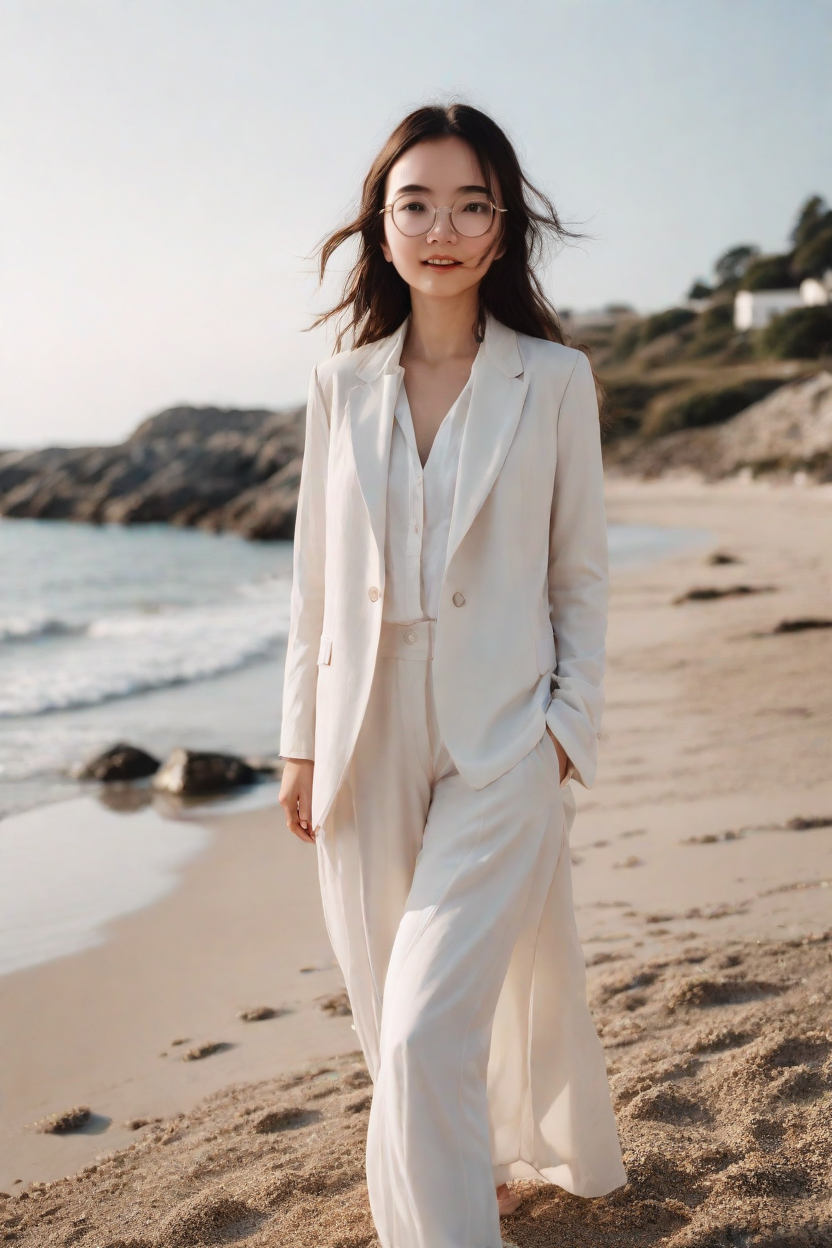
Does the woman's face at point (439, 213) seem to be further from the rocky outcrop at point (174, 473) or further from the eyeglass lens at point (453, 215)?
the rocky outcrop at point (174, 473)

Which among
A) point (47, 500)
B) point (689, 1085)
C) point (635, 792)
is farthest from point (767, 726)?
point (47, 500)

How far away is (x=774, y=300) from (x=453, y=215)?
6660cm

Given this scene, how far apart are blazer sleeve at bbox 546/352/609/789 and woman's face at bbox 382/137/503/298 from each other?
29 cm

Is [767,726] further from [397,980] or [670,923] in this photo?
[397,980]

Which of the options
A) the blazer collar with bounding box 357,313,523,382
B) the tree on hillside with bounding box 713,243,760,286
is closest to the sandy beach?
the blazer collar with bounding box 357,313,523,382

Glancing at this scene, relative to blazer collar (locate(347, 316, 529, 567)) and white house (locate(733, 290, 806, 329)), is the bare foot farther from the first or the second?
white house (locate(733, 290, 806, 329))

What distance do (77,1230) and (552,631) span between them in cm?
165

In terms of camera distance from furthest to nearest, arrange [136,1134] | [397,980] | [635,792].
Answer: [635,792] < [136,1134] < [397,980]

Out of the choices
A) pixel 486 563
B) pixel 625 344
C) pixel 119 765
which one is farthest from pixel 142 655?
pixel 625 344

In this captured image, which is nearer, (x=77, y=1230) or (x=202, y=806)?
(x=77, y=1230)

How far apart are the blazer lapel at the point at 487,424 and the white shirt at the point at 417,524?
0.04 m

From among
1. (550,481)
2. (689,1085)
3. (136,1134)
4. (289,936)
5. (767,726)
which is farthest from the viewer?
Result: (767,726)

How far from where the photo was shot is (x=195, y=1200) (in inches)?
99.9

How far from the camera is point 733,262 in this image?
271 feet
